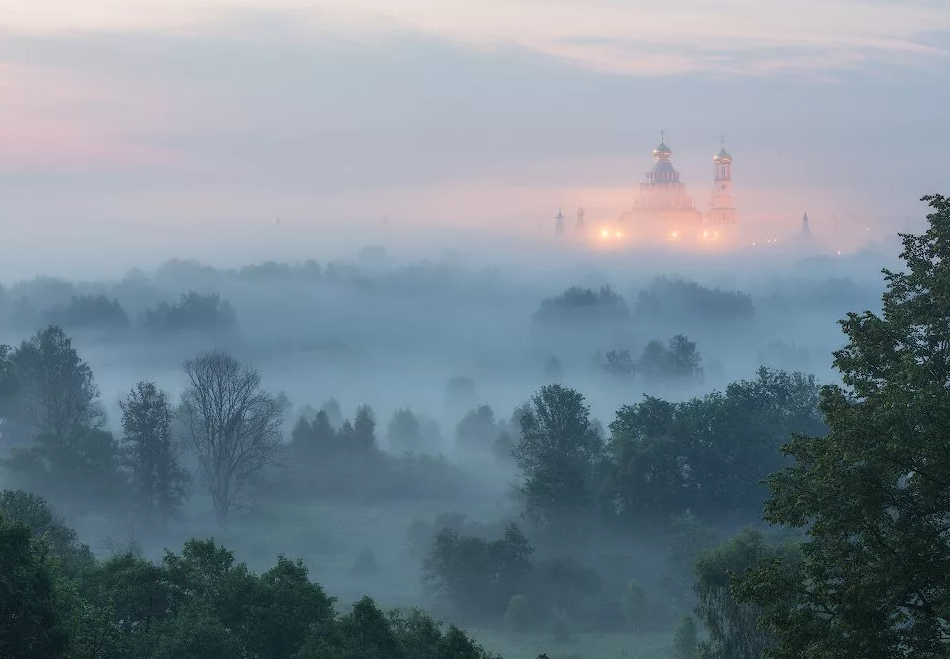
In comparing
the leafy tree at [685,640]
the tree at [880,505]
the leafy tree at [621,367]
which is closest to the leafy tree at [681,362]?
the leafy tree at [621,367]

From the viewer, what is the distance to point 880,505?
2141 centimetres

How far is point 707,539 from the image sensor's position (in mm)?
70812

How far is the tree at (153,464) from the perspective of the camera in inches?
3132

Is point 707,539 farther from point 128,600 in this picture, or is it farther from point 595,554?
point 128,600

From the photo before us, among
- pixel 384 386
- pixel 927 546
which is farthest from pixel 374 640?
pixel 384 386

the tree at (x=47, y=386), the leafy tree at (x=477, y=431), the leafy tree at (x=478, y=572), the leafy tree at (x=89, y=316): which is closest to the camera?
the leafy tree at (x=478, y=572)

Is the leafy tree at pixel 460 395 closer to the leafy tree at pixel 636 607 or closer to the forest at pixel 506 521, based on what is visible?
the forest at pixel 506 521

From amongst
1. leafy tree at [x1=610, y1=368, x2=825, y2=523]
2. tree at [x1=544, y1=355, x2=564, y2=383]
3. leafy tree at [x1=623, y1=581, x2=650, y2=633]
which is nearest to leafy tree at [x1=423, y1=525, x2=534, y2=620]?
leafy tree at [x1=623, y1=581, x2=650, y2=633]

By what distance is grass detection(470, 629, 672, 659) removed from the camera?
57344mm

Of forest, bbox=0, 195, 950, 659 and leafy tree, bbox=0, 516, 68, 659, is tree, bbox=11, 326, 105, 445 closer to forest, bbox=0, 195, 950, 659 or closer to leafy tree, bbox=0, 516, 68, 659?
forest, bbox=0, 195, 950, 659

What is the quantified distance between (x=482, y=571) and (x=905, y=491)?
46.6m

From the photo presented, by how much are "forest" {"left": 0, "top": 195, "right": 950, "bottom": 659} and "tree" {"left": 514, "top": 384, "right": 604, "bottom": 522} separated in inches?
7.3

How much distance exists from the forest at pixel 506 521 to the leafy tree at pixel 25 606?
51mm

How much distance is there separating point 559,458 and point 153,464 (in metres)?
27.6
